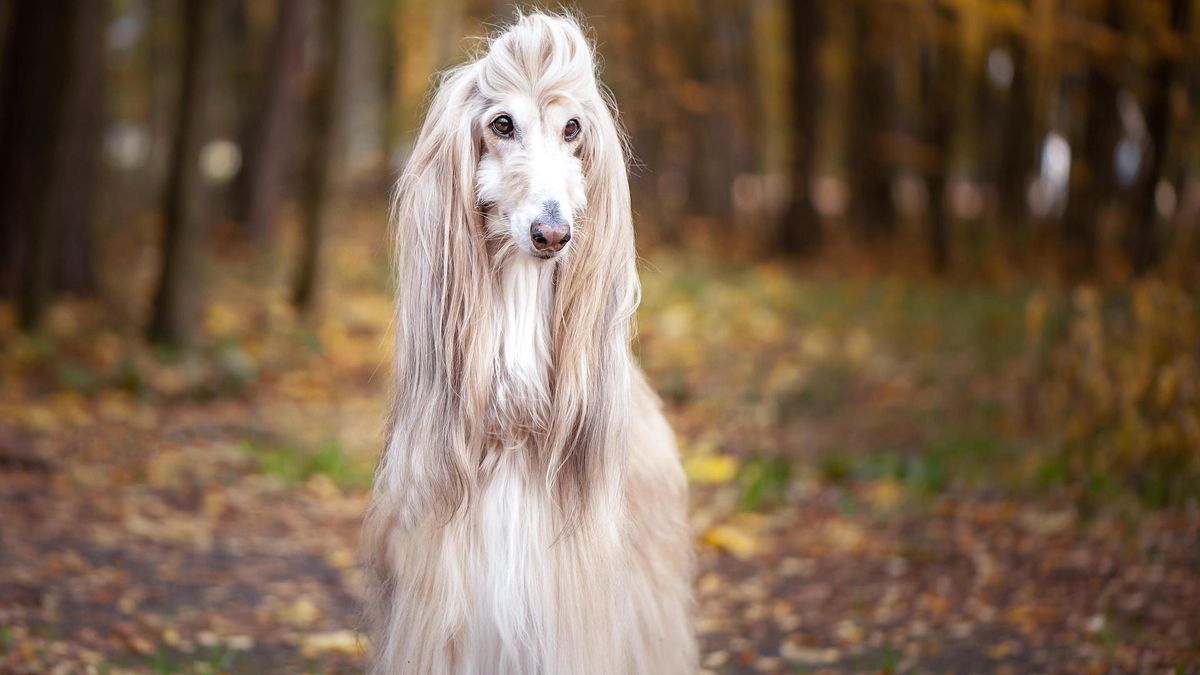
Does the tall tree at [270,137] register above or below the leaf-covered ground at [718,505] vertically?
above

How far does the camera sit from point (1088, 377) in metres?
8.05

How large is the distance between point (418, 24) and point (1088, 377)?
819 inches

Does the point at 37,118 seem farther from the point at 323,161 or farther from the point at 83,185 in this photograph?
the point at 323,161

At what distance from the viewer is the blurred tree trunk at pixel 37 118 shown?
11.8 metres

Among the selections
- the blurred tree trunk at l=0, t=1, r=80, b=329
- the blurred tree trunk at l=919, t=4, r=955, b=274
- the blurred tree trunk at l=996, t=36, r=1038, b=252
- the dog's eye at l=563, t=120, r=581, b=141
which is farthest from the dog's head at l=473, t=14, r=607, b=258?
the blurred tree trunk at l=996, t=36, r=1038, b=252

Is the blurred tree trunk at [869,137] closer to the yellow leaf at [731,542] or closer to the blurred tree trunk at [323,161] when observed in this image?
the blurred tree trunk at [323,161]

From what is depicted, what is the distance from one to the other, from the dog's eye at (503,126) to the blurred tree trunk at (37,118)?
30.6 ft

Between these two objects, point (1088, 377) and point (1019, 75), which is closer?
point (1088, 377)

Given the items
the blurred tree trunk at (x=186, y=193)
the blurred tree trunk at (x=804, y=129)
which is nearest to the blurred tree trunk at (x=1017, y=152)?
the blurred tree trunk at (x=804, y=129)

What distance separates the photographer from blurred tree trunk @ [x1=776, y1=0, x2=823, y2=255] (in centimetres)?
1873

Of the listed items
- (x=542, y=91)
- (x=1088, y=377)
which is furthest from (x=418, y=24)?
(x=542, y=91)

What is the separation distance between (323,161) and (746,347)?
4.77 metres

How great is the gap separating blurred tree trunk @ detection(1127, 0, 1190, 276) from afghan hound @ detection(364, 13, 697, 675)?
8.74m

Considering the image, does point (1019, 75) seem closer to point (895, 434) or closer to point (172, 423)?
point (895, 434)
